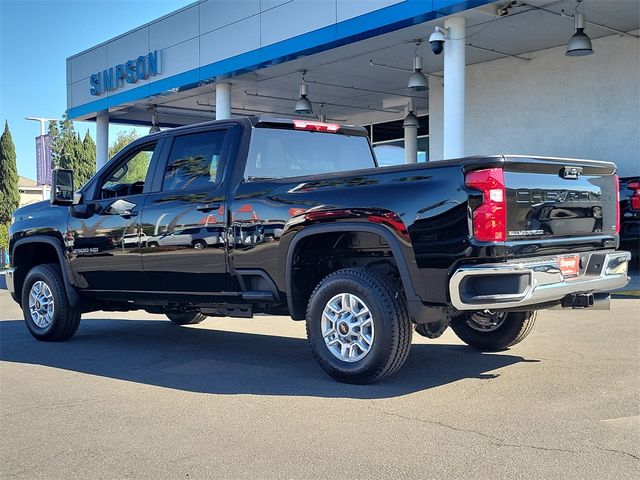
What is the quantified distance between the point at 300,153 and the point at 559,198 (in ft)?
8.02

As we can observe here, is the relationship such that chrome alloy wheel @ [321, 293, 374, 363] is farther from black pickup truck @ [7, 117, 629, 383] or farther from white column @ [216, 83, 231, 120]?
white column @ [216, 83, 231, 120]

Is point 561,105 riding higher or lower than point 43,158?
lower

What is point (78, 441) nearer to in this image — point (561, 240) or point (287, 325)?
point (561, 240)

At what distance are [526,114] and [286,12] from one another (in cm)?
608

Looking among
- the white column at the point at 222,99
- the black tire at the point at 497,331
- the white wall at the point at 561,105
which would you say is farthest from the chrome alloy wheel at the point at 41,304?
the white wall at the point at 561,105

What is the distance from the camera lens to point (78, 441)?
4.08 meters

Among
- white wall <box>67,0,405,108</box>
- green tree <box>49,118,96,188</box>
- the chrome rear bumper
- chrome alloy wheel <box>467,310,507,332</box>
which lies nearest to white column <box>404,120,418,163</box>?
white wall <box>67,0,405,108</box>

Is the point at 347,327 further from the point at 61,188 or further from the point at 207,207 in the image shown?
the point at 61,188

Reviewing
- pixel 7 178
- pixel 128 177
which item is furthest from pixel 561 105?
pixel 7 178

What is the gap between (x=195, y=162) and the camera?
642 cm

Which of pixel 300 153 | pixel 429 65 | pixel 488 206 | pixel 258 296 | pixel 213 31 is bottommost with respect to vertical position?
pixel 258 296

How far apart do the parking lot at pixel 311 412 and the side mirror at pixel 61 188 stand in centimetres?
149

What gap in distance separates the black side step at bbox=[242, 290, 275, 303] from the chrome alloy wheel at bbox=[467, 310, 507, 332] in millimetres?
1873

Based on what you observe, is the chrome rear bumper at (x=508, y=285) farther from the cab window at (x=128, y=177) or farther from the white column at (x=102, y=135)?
the white column at (x=102, y=135)
